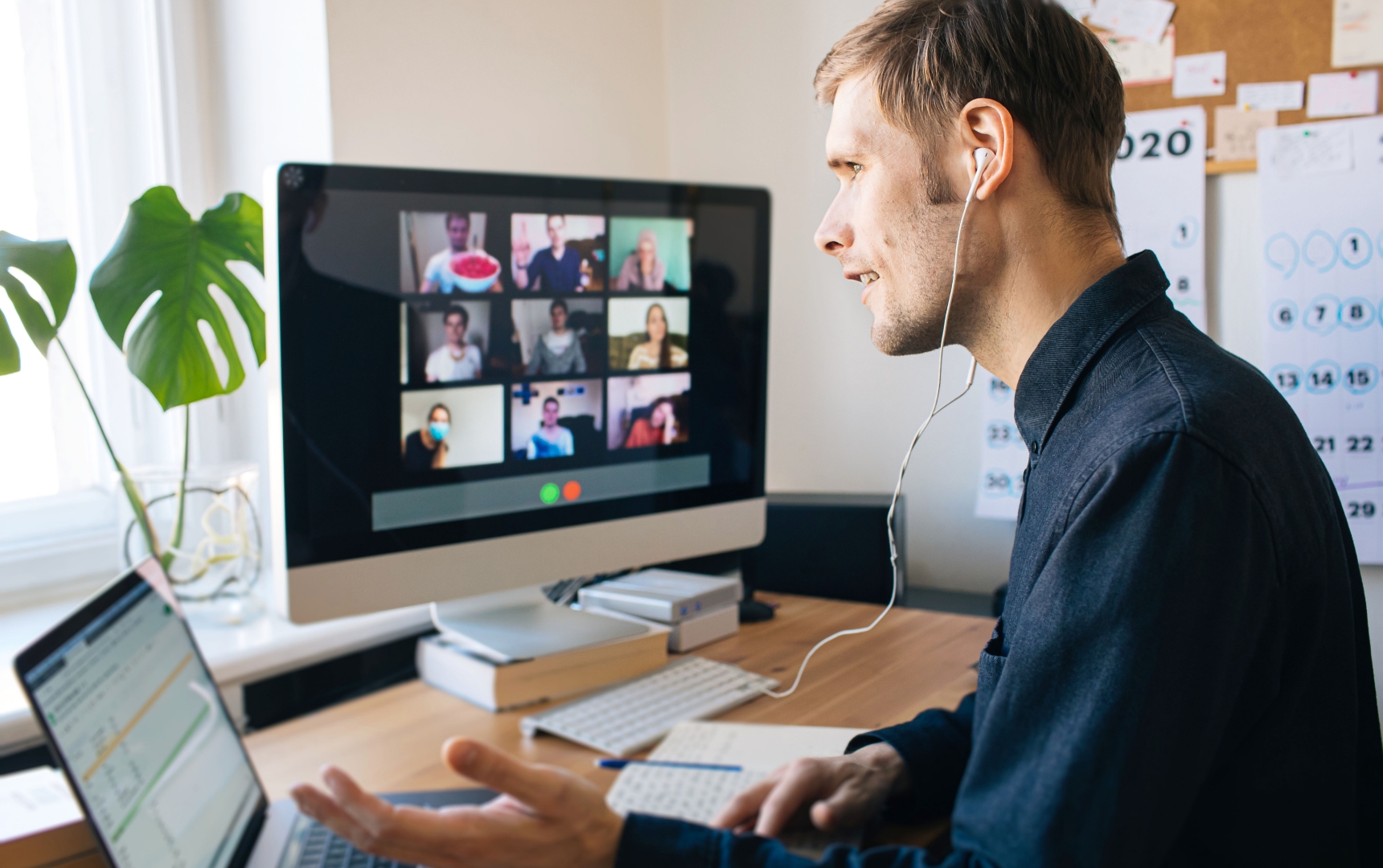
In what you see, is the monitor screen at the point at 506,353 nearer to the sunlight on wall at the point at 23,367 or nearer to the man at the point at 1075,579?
the man at the point at 1075,579

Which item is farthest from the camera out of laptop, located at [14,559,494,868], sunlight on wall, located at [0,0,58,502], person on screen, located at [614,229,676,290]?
sunlight on wall, located at [0,0,58,502]

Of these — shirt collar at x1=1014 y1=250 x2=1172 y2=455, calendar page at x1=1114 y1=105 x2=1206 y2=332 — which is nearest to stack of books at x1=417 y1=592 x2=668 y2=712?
shirt collar at x1=1014 y1=250 x2=1172 y2=455

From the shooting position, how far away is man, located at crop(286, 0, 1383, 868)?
0.59 metres

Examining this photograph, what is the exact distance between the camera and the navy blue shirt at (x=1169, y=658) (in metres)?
0.58

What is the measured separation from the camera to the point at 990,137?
85cm

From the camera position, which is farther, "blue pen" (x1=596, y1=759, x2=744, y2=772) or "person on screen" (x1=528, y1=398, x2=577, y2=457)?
"person on screen" (x1=528, y1=398, x2=577, y2=457)

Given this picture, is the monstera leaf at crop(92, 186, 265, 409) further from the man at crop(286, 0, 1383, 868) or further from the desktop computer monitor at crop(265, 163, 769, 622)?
the man at crop(286, 0, 1383, 868)

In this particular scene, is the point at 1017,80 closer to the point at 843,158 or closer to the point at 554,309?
the point at 843,158

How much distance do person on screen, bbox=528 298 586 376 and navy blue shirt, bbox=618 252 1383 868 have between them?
59 cm

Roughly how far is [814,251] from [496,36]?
0.67m

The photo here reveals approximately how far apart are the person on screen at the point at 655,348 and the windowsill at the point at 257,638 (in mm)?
439

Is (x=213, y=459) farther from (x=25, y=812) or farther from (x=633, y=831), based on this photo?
(x=633, y=831)

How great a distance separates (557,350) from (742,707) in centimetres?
46

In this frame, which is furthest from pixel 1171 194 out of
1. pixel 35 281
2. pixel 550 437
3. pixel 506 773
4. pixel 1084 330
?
pixel 35 281
